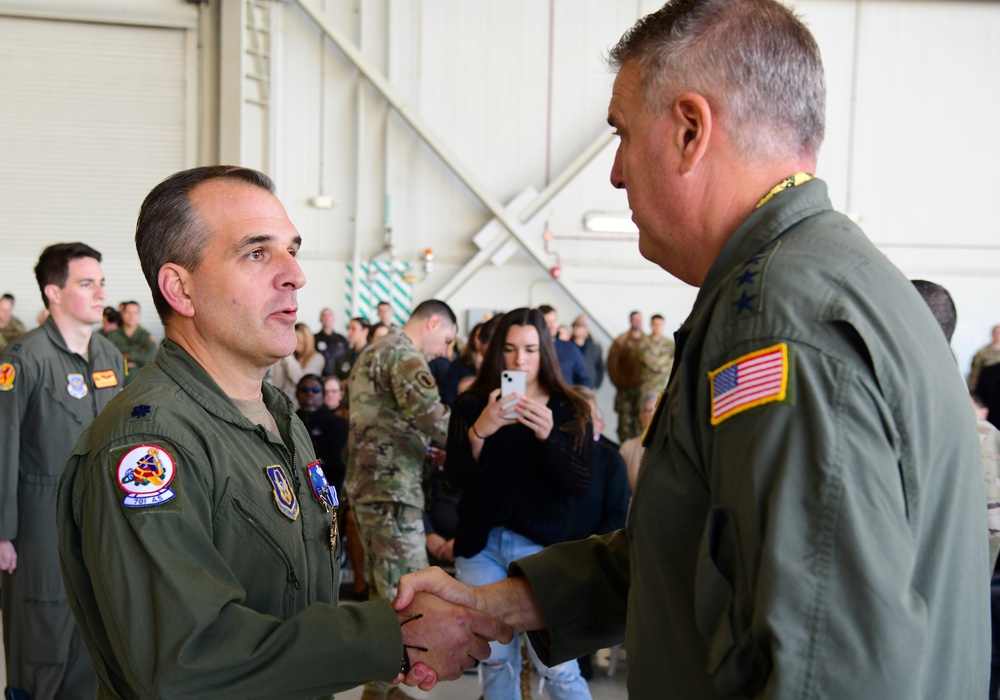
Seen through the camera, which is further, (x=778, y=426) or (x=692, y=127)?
(x=692, y=127)

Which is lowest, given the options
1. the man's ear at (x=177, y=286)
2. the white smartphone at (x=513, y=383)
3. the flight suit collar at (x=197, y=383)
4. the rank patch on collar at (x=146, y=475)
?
the white smartphone at (x=513, y=383)

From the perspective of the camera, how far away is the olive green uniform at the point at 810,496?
35.7 inches

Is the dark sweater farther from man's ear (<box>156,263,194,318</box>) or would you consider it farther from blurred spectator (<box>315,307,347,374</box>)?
blurred spectator (<box>315,307,347,374</box>)

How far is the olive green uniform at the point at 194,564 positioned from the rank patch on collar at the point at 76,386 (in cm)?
242

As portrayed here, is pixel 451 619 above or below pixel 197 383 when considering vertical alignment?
below

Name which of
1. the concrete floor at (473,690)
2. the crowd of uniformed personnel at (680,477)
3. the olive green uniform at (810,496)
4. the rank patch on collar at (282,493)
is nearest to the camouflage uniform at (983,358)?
the concrete floor at (473,690)

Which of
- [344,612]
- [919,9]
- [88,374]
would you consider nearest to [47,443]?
[88,374]

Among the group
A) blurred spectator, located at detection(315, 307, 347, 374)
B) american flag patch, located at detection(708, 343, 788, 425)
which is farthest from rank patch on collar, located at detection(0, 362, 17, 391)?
blurred spectator, located at detection(315, 307, 347, 374)

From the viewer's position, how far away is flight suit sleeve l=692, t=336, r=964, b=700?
90 cm

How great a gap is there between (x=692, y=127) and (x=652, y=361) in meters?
9.58

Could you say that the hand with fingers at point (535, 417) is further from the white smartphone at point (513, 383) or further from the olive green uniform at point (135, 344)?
the olive green uniform at point (135, 344)

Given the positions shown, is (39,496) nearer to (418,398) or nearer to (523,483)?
(418,398)

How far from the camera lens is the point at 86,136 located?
448 inches

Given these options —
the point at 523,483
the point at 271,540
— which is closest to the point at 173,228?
the point at 271,540
